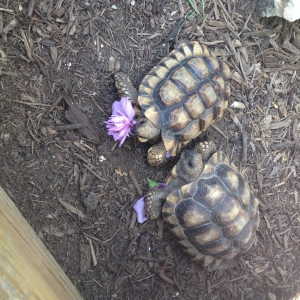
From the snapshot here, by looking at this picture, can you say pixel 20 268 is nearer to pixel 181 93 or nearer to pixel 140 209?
pixel 140 209

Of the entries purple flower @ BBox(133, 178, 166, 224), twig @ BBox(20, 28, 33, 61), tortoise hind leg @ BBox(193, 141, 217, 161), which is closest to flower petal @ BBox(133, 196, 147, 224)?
purple flower @ BBox(133, 178, 166, 224)

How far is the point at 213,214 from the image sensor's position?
2.61 metres

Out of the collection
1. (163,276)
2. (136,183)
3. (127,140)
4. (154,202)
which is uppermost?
(127,140)

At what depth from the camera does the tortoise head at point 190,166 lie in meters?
2.66

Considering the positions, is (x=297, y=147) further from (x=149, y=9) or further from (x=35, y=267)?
(x=35, y=267)

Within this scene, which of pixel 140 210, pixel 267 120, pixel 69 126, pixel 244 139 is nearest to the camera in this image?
pixel 69 126

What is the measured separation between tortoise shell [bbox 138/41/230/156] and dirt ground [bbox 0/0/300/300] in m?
0.25

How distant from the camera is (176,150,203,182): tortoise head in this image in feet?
8.71

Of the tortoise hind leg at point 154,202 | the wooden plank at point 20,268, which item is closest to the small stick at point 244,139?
the tortoise hind leg at point 154,202

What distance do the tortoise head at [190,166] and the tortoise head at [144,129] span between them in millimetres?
318

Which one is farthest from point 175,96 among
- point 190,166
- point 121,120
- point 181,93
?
point 190,166

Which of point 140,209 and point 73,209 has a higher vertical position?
point 73,209

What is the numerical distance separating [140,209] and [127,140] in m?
0.58

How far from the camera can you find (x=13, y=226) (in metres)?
1.40
